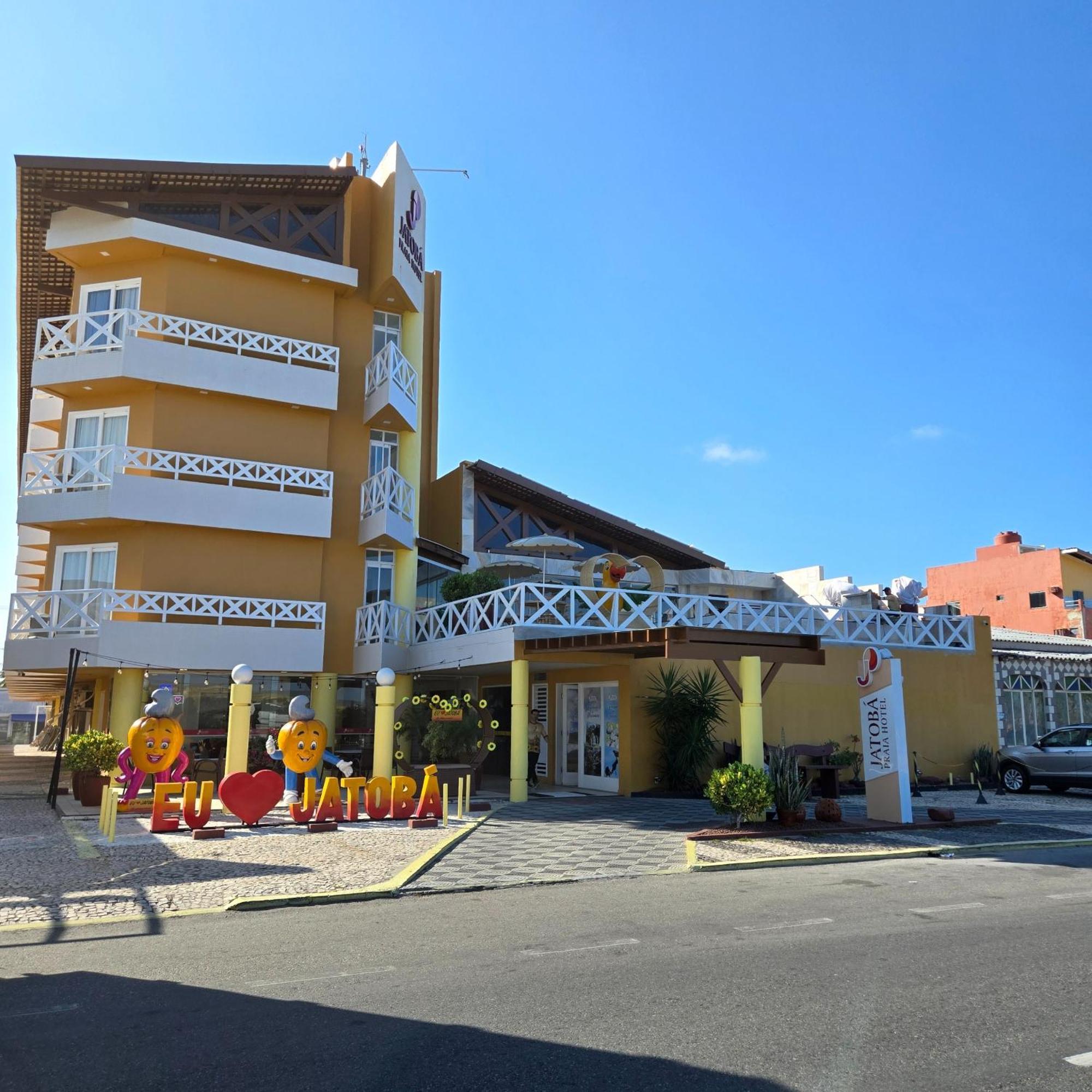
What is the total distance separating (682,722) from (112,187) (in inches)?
715

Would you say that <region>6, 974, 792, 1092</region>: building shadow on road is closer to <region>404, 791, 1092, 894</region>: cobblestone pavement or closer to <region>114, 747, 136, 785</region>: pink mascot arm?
<region>404, 791, 1092, 894</region>: cobblestone pavement

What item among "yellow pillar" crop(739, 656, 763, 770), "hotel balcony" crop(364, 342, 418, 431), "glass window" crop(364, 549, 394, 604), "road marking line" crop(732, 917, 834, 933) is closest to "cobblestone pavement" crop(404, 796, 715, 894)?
"yellow pillar" crop(739, 656, 763, 770)

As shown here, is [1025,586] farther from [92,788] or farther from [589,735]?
[92,788]

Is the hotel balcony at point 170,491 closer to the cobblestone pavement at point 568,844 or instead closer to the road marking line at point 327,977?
the cobblestone pavement at point 568,844

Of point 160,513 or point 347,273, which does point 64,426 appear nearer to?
point 160,513

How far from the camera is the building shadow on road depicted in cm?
423

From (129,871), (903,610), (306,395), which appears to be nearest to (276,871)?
(129,871)

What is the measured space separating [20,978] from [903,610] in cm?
1984

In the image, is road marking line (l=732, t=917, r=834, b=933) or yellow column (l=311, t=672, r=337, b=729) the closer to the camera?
road marking line (l=732, t=917, r=834, b=933)

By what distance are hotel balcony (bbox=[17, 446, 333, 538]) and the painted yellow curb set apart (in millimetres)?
12880

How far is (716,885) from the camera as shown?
9.53 metres

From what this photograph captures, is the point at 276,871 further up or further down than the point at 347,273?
further down

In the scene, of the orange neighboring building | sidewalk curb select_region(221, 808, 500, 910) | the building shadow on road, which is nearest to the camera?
the building shadow on road

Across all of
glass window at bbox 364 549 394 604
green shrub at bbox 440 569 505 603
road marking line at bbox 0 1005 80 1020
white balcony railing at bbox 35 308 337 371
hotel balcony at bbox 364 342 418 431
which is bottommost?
road marking line at bbox 0 1005 80 1020
